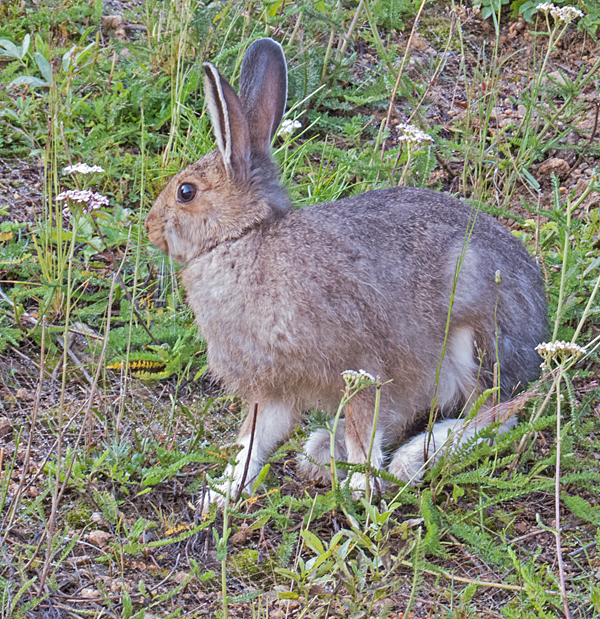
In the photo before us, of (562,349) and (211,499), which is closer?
(562,349)

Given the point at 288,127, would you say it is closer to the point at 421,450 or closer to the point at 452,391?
the point at 452,391

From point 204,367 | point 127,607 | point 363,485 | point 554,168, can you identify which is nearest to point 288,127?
point 204,367

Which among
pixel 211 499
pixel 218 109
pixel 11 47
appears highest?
pixel 218 109

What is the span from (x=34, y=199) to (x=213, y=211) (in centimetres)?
196

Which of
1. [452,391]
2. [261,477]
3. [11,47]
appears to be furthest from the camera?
[11,47]

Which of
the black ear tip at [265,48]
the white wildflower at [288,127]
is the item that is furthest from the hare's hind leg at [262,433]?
the white wildflower at [288,127]

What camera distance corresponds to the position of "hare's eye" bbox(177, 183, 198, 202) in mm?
3658

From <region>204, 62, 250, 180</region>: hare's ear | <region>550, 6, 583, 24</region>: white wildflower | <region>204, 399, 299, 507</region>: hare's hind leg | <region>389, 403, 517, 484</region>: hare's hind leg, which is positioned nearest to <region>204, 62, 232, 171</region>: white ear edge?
<region>204, 62, 250, 180</region>: hare's ear

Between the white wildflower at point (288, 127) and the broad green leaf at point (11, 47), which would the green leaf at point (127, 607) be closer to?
the white wildflower at point (288, 127)

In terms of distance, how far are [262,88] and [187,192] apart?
1.92 feet

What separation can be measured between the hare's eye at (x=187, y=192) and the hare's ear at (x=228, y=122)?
0.20 metres

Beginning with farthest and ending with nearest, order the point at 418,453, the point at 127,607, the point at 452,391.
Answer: the point at 452,391 < the point at 418,453 < the point at 127,607

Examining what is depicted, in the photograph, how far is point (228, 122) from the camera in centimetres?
337

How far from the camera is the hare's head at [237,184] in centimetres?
359
